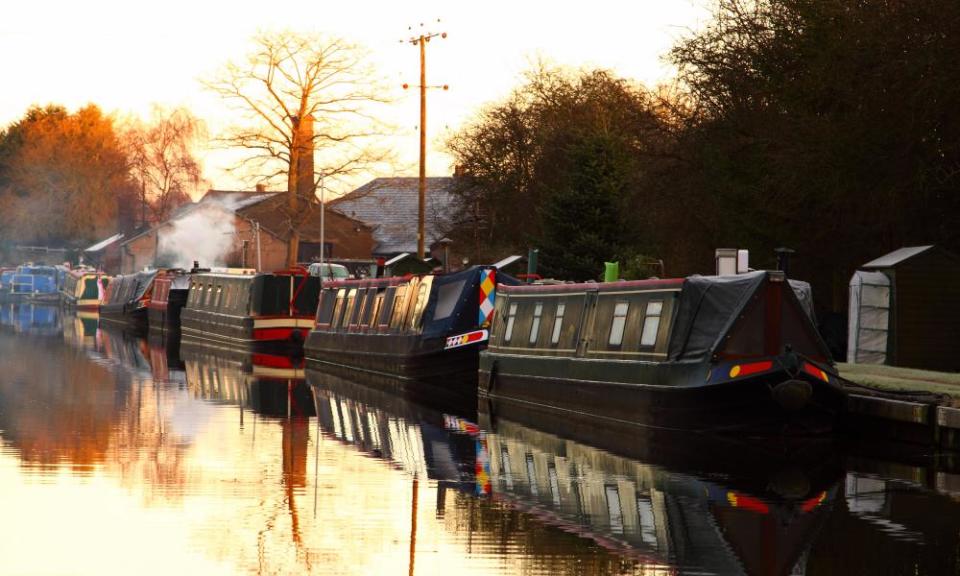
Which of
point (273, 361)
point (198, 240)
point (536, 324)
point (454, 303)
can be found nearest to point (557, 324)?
point (536, 324)

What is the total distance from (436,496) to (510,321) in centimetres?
1195

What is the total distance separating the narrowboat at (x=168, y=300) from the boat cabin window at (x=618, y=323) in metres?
35.1

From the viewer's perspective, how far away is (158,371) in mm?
32844

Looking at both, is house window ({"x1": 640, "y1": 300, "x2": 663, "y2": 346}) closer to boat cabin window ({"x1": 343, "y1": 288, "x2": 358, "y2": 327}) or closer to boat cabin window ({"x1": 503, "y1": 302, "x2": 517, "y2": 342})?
boat cabin window ({"x1": 503, "y1": 302, "x2": 517, "y2": 342})

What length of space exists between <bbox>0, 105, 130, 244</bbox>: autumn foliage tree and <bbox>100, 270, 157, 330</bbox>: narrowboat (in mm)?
43652

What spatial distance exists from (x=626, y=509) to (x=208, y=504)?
122 inches

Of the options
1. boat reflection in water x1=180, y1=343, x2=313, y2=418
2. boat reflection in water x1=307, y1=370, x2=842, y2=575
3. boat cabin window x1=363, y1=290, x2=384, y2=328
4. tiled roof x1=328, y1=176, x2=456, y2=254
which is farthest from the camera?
tiled roof x1=328, y1=176, x2=456, y2=254

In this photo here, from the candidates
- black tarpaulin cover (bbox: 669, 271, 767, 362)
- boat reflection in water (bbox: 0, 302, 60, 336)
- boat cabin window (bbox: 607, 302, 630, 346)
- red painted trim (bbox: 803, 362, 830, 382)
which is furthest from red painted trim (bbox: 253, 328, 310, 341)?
red painted trim (bbox: 803, 362, 830, 382)

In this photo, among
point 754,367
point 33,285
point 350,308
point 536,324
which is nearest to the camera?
point 754,367

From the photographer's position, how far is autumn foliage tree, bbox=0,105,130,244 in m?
109

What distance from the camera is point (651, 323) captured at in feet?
65.4

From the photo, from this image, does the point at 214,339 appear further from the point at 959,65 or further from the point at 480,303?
the point at 959,65

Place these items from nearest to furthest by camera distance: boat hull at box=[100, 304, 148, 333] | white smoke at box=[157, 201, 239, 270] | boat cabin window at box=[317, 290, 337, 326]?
boat cabin window at box=[317, 290, 337, 326]
boat hull at box=[100, 304, 148, 333]
white smoke at box=[157, 201, 239, 270]

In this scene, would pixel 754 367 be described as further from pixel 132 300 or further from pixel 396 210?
pixel 396 210
